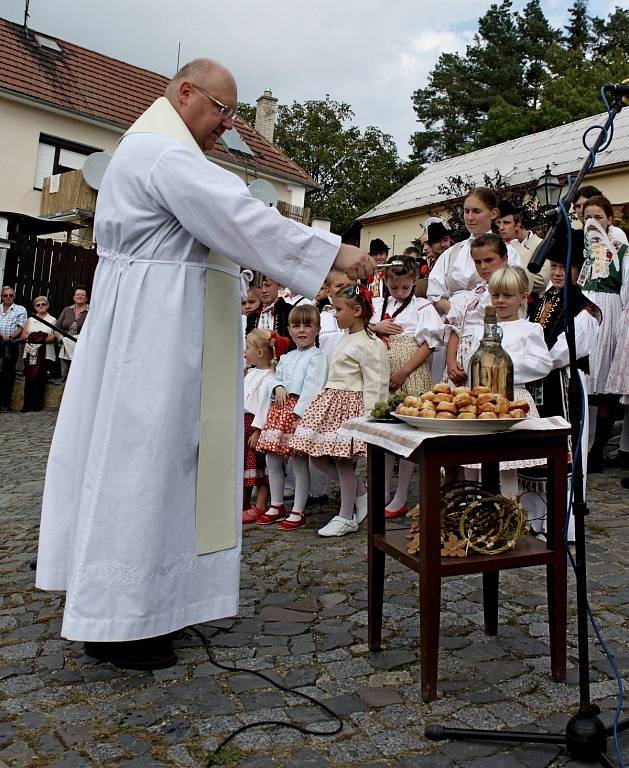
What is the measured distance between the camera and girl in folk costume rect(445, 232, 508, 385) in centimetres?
540

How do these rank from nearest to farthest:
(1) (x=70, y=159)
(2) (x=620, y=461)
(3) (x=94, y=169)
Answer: (2) (x=620, y=461)
(3) (x=94, y=169)
(1) (x=70, y=159)

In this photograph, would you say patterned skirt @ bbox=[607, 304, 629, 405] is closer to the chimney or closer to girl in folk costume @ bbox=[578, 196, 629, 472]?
girl in folk costume @ bbox=[578, 196, 629, 472]

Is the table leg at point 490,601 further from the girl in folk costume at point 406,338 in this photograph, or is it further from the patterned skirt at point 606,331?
the patterned skirt at point 606,331

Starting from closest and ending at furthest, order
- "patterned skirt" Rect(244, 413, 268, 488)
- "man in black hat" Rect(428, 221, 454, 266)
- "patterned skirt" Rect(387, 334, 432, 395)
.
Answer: "patterned skirt" Rect(387, 334, 432, 395)
"patterned skirt" Rect(244, 413, 268, 488)
"man in black hat" Rect(428, 221, 454, 266)

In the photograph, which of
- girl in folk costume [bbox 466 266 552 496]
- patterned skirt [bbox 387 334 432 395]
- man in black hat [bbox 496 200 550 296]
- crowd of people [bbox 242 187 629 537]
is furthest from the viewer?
man in black hat [bbox 496 200 550 296]

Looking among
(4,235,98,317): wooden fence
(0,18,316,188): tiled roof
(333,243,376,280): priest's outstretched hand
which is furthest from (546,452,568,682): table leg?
(0,18,316,188): tiled roof

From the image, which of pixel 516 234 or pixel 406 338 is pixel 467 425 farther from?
pixel 516 234

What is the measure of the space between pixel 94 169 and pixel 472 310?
14.8 metres

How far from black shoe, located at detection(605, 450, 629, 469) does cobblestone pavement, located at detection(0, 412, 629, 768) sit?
10.5ft

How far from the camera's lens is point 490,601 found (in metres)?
3.55

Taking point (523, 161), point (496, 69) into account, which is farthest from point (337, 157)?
point (523, 161)

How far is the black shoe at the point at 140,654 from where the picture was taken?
319cm

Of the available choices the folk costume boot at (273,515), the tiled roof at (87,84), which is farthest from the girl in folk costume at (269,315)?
the tiled roof at (87,84)

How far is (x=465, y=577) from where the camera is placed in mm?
4441
